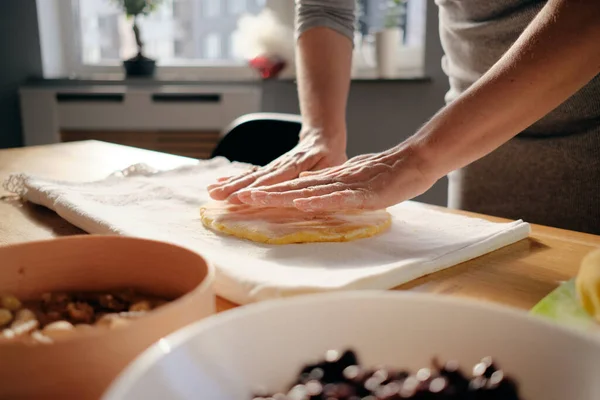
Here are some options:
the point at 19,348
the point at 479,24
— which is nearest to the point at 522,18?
the point at 479,24

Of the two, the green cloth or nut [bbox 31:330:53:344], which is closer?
nut [bbox 31:330:53:344]

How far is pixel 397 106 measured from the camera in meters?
2.62

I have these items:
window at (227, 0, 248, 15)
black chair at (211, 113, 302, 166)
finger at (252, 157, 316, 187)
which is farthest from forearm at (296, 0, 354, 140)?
window at (227, 0, 248, 15)

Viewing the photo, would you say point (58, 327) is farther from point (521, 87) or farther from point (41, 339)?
point (521, 87)

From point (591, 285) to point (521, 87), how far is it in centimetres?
37

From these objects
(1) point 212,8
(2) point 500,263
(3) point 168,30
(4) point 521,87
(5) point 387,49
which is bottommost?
(2) point 500,263

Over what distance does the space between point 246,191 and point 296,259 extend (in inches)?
7.8

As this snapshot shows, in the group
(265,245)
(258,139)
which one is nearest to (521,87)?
(265,245)

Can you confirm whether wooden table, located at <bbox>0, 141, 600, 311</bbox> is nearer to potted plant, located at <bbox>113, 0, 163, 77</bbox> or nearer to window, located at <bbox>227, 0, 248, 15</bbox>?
potted plant, located at <bbox>113, 0, 163, 77</bbox>

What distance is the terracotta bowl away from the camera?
33 centimetres

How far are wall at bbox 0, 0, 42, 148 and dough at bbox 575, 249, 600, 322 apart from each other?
310 cm

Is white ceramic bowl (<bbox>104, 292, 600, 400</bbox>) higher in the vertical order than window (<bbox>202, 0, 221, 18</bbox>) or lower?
lower

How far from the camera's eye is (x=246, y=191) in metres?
0.83

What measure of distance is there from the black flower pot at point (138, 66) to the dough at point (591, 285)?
291 centimetres
